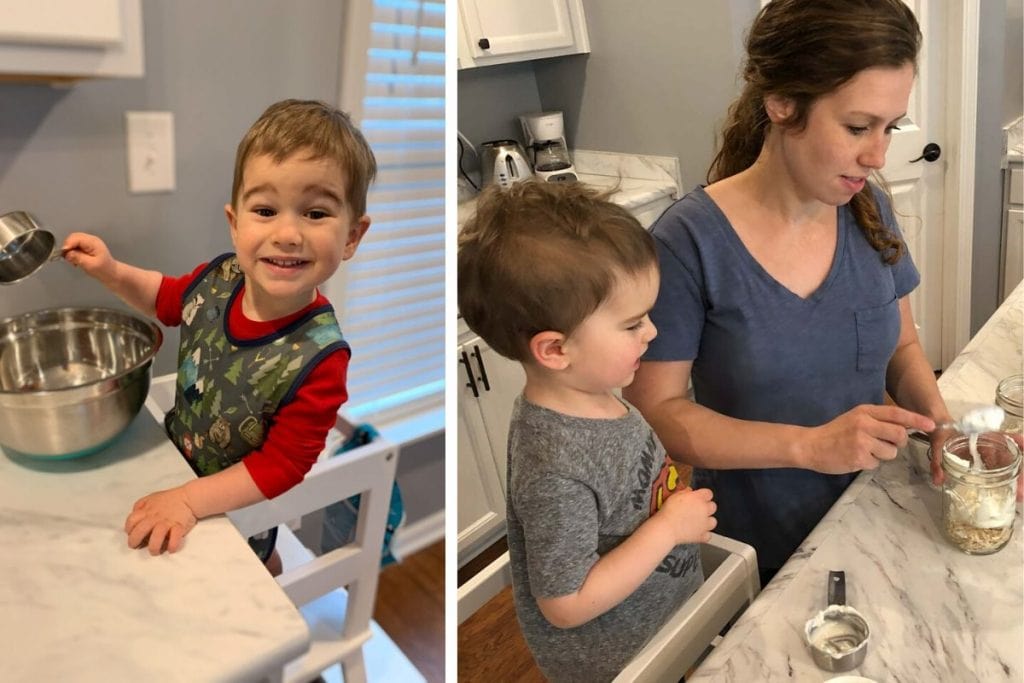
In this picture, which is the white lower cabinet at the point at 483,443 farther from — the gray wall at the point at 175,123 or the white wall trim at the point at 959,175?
the white wall trim at the point at 959,175

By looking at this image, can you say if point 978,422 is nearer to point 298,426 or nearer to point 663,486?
point 663,486

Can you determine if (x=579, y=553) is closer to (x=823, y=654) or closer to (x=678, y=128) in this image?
(x=823, y=654)

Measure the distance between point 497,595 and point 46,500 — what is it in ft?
2.43

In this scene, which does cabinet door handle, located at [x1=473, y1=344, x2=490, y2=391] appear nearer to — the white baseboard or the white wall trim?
the white baseboard

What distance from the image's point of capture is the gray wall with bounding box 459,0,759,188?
3.11 feet

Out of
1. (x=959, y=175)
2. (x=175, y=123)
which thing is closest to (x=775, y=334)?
(x=959, y=175)

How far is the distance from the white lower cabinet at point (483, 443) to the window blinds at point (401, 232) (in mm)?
475

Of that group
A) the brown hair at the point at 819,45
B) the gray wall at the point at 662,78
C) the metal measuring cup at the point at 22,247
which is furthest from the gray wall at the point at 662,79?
the metal measuring cup at the point at 22,247

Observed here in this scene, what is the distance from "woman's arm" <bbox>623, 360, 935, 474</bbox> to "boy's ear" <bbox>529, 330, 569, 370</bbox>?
15cm

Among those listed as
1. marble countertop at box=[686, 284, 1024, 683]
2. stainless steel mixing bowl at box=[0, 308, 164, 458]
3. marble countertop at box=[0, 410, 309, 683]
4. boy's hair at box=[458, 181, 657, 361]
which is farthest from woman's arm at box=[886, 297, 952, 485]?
stainless steel mixing bowl at box=[0, 308, 164, 458]

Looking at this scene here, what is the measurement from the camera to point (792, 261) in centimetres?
66

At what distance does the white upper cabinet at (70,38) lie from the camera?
56 cm

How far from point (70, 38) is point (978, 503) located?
750 mm

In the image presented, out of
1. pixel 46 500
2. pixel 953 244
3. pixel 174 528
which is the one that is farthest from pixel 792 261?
pixel 46 500
